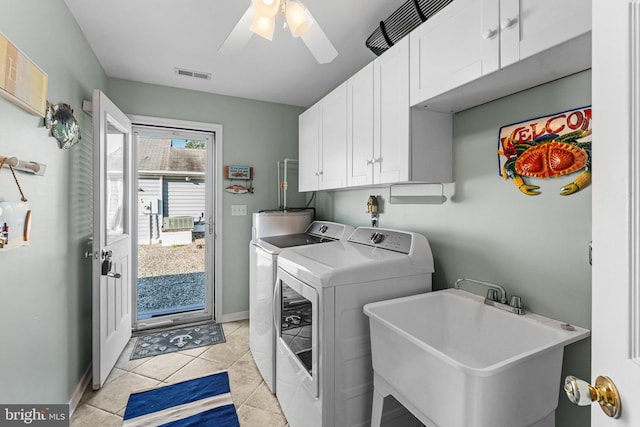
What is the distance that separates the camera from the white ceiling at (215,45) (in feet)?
5.90

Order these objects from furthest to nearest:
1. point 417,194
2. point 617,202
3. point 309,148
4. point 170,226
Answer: point 170,226 < point 309,148 < point 417,194 < point 617,202

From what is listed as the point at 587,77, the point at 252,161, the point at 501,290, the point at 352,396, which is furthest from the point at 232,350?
the point at 587,77

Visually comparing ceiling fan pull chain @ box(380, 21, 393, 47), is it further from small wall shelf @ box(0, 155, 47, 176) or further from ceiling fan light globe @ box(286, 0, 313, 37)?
small wall shelf @ box(0, 155, 47, 176)

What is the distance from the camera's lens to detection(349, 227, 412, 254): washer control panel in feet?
5.66

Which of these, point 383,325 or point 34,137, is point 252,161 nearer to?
point 34,137

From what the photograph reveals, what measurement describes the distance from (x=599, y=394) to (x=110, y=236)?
9.12ft

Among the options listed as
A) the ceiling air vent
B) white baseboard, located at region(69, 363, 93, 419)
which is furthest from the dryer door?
the ceiling air vent

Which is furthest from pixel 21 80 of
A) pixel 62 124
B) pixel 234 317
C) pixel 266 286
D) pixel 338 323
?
pixel 234 317

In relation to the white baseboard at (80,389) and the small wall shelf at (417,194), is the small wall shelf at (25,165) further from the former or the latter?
the small wall shelf at (417,194)

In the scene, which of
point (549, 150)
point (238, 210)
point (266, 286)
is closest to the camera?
point (549, 150)

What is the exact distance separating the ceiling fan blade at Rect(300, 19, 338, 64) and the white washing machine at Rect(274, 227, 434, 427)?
1073 mm

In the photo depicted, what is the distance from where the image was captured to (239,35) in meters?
1.37

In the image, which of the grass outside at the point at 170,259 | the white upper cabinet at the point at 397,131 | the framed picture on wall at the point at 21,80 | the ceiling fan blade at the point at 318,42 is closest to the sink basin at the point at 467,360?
the white upper cabinet at the point at 397,131

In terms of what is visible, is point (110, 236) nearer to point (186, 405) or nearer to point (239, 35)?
point (186, 405)
